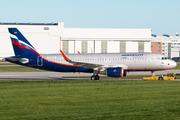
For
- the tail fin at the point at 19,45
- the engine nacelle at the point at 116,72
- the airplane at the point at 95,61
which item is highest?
the tail fin at the point at 19,45

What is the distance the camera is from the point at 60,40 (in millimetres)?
121562

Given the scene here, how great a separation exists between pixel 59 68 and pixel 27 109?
25.6 metres

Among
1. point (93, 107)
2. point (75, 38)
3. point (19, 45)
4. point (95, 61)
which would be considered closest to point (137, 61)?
point (95, 61)

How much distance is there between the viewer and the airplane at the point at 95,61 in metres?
39.2

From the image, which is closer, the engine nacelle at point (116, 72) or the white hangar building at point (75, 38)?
the engine nacelle at point (116, 72)

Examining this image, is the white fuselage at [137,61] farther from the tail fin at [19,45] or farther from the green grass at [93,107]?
the green grass at [93,107]

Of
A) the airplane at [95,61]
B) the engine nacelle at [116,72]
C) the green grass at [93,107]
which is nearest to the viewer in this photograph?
the green grass at [93,107]

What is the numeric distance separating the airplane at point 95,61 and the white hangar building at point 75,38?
78.0 m

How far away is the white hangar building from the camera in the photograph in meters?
120

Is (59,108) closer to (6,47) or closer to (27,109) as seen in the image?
(27,109)

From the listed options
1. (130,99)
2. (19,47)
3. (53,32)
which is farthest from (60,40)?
(130,99)

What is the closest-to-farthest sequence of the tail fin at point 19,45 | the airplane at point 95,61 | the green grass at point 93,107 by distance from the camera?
the green grass at point 93,107 < the airplane at point 95,61 < the tail fin at point 19,45

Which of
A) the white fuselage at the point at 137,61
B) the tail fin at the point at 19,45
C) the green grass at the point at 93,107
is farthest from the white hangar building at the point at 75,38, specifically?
the green grass at the point at 93,107

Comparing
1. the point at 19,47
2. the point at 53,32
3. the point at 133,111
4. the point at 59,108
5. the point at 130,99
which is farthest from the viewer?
the point at 53,32
